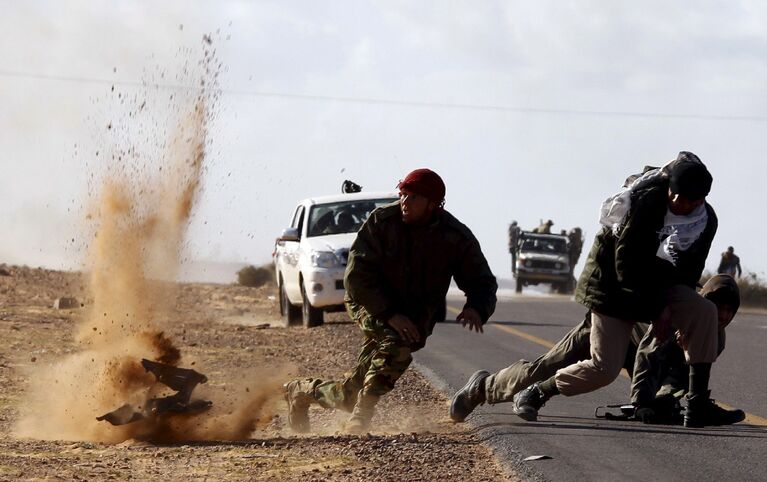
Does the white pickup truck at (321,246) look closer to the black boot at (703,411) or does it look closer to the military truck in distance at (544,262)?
the black boot at (703,411)

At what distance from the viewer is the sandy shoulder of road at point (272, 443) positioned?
303 inches

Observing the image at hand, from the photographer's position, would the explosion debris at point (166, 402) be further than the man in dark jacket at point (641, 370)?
No

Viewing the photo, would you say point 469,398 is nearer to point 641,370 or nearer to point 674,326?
point 641,370

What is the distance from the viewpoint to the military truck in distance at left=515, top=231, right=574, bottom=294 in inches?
1918

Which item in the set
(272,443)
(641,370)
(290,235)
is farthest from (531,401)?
(290,235)

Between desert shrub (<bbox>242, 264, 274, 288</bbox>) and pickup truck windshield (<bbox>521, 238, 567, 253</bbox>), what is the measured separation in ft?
26.9

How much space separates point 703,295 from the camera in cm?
924

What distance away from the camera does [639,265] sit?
326 inches

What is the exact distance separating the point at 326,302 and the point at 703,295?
10928 mm

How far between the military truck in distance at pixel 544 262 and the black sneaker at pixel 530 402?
39339mm

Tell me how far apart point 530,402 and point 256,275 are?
40.6 m

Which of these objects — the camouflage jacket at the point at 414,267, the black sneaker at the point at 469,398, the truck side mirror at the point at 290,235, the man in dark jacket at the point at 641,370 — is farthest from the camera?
the truck side mirror at the point at 290,235

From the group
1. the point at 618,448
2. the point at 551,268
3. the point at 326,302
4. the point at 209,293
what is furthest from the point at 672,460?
the point at 551,268

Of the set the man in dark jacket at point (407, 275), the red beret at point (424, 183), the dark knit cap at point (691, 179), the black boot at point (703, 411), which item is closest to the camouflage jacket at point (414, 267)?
the man in dark jacket at point (407, 275)
